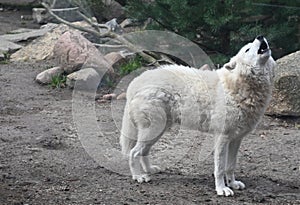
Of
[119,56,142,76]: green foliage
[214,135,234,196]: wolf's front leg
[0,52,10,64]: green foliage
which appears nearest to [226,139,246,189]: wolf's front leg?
[214,135,234,196]: wolf's front leg

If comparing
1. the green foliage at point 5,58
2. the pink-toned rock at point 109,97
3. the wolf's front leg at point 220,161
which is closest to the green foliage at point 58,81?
the pink-toned rock at point 109,97

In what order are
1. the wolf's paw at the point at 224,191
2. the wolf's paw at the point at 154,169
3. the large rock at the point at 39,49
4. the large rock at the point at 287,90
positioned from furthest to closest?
the large rock at the point at 39,49 < the large rock at the point at 287,90 < the wolf's paw at the point at 154,169 < the wolf's paw at the point at 224,191

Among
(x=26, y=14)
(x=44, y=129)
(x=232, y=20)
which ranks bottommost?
(x=26, y=14)

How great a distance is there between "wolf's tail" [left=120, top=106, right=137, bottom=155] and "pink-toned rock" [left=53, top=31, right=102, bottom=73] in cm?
343

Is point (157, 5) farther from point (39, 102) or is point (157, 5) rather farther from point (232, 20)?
point (39, 102)

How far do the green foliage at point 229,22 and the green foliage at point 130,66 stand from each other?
22.9 inches

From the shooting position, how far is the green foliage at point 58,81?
819 centimetres

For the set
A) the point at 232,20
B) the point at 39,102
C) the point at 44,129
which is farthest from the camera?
the point at 232,20

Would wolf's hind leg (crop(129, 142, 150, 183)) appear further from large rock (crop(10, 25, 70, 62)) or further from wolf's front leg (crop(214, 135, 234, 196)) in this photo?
large rock (crop(10, 25, 70, 62))

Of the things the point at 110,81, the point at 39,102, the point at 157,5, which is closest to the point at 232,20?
the point at 157,5

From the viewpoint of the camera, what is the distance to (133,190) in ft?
15.4

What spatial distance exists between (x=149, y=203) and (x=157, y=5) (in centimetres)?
465

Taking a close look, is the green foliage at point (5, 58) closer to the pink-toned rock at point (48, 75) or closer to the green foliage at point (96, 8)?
the pink-toned rock at point (48, 75)

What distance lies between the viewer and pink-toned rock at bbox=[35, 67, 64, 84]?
8.41 m
